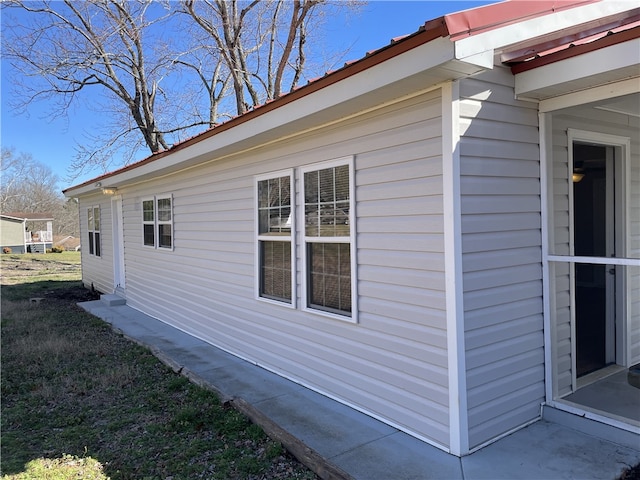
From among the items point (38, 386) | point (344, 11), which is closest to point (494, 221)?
point (38, 386)

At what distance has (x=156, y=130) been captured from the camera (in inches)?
731

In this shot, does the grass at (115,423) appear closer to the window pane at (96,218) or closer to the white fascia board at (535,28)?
the white fascia board at (535,28)

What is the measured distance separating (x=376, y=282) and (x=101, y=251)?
34.2 ft

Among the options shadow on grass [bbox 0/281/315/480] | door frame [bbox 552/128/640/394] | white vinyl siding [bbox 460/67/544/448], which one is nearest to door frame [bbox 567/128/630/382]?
door frame [bbox 552/128/640/394]

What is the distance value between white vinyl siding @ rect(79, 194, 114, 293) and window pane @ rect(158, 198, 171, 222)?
3537 mm

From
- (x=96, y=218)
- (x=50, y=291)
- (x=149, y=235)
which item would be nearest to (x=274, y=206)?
(x=149, y=235)

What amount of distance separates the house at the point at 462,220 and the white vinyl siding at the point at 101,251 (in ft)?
24.6

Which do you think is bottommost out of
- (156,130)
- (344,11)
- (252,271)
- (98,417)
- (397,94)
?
(98,417)

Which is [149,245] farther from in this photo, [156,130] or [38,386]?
[156,130]

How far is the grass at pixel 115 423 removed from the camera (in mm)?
3115

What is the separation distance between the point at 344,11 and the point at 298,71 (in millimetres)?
2915

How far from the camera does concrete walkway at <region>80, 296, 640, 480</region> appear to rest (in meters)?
2.80

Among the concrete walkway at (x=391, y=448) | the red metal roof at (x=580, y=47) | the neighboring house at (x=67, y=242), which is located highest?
the red metal roof at (x=580, y=47)

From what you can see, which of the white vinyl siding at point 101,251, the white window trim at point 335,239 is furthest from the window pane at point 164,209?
the white window trim at point 335,239
